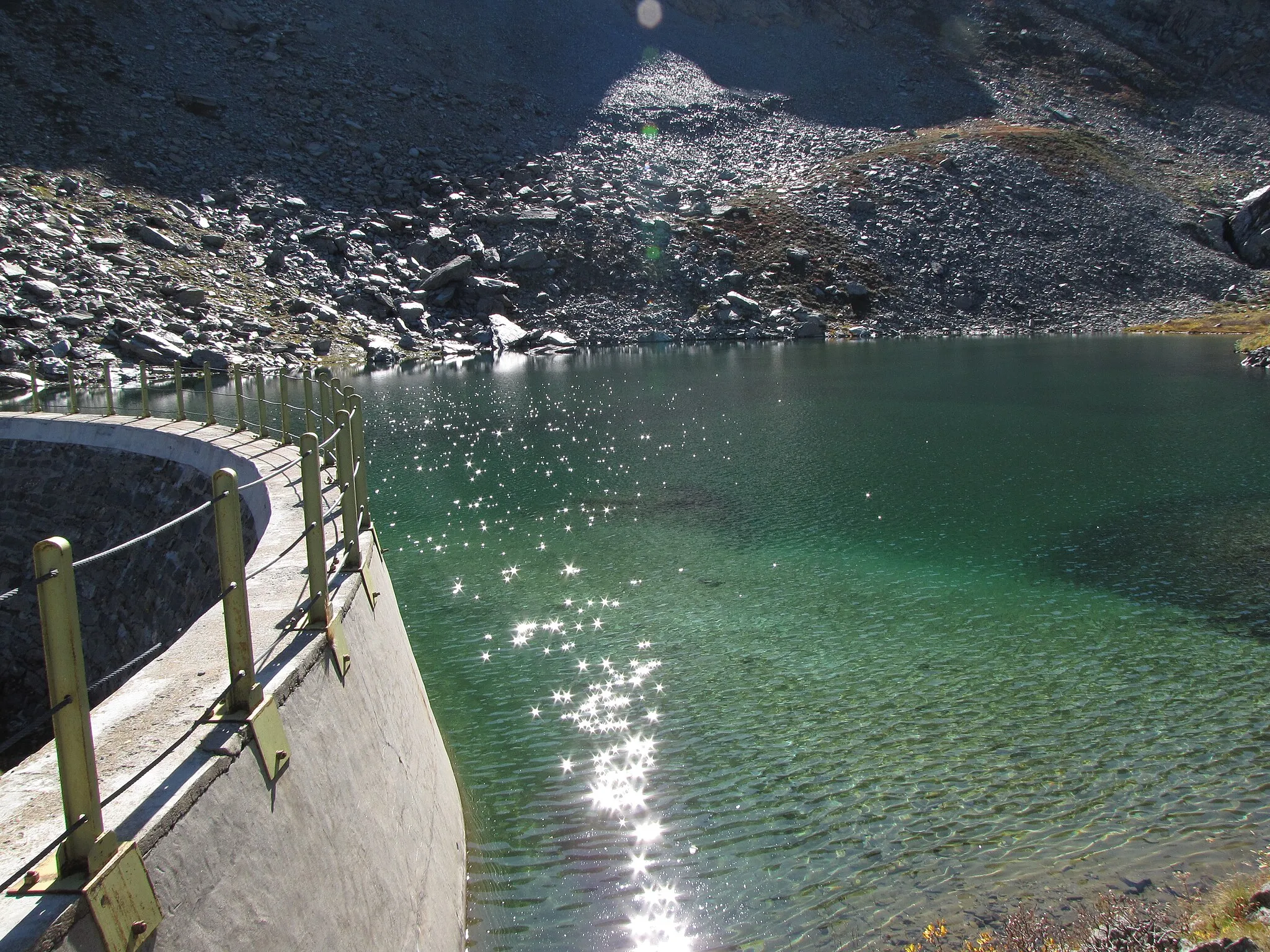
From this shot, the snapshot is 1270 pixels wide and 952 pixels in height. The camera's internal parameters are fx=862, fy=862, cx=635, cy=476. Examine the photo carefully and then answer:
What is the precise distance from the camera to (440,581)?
1666cm

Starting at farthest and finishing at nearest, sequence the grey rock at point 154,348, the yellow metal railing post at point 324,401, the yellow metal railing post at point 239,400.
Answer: the grey rock at point 154,348
the yellow metal railing post at point 239,400
the yellow metal railing post at point 324,401

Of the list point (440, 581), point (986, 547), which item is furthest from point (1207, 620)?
point (440, 581)

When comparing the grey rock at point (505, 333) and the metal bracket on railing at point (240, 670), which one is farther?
the grey rock at point (505, 333)

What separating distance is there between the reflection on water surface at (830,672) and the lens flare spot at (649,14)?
94751 mm

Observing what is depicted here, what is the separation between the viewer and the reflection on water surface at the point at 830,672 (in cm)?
807

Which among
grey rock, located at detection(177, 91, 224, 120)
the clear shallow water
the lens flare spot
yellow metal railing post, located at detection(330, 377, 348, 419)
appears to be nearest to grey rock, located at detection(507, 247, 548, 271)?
grey rock, located at detection(177, 91, 224, 120)

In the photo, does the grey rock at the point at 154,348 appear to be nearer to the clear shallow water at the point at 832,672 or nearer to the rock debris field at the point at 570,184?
the rock debris field at the point at 570,184

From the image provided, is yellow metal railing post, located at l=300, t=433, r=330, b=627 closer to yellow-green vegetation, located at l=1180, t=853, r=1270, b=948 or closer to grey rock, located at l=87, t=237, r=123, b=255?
yellow-green vegetation, located at l=1180, t=853, r=1270, b=948

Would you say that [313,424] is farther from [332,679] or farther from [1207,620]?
[1207,620]


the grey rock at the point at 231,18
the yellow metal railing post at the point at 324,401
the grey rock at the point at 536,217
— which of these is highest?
the grey rock at the point at 231,18

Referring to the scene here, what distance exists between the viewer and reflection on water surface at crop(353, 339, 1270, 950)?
318 inches

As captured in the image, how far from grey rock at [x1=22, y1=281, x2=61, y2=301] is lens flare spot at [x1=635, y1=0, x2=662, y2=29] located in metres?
82.1

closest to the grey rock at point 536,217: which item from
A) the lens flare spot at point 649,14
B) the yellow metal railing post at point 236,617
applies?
the lens flare spot at point 649,14

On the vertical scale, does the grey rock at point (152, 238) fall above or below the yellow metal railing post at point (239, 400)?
above
